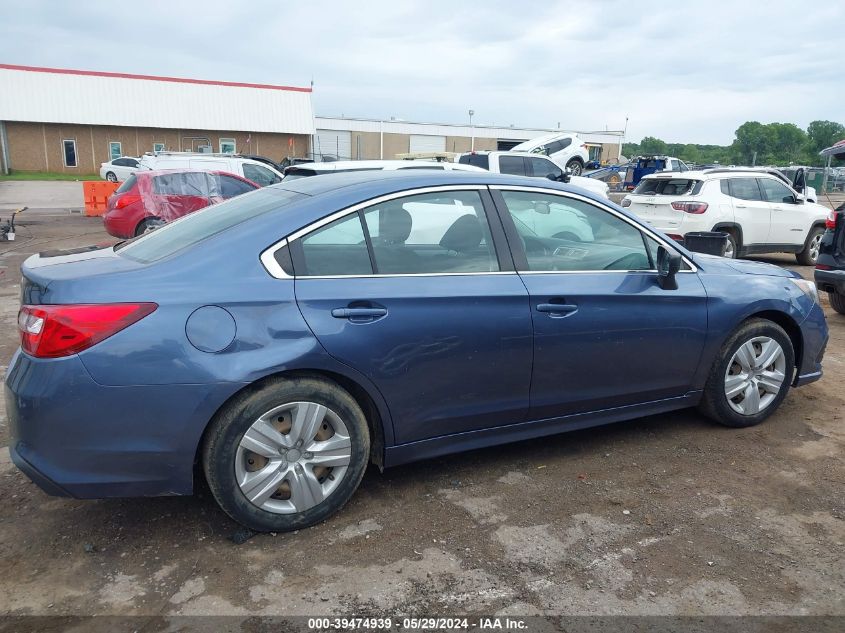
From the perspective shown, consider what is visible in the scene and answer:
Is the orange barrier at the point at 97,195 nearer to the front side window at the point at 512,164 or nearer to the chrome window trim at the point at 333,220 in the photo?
the front side window at the point at 512,164

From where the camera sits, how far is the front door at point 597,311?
3.62 metres

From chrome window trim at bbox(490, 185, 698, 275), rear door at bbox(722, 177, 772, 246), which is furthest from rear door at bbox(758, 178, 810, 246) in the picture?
chrome window trim at bbox(490, 185, 698, 275)

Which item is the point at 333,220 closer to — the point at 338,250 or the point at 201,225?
the point at 338,250

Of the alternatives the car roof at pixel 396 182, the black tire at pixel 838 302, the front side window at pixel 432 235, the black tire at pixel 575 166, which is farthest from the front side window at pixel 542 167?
the front side window at pixel 432 235

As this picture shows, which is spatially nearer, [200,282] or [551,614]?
[551,614]

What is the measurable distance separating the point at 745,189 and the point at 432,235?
A: 30.8 ft

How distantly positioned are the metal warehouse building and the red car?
94.5ft

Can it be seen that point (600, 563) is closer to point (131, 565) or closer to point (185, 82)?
point (131, 565)

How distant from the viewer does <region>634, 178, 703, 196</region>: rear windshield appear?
1086cm

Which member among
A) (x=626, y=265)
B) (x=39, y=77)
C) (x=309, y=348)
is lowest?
(x=309, y=348)

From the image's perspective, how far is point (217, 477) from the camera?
9.62 ft

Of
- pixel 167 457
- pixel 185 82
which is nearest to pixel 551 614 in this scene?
pixel 167 457

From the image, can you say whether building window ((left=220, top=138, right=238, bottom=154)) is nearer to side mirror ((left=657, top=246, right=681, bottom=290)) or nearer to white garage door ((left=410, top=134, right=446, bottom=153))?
white garage door ((left=410, top=134, right=446, bottom=153))

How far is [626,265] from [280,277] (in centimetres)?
201
